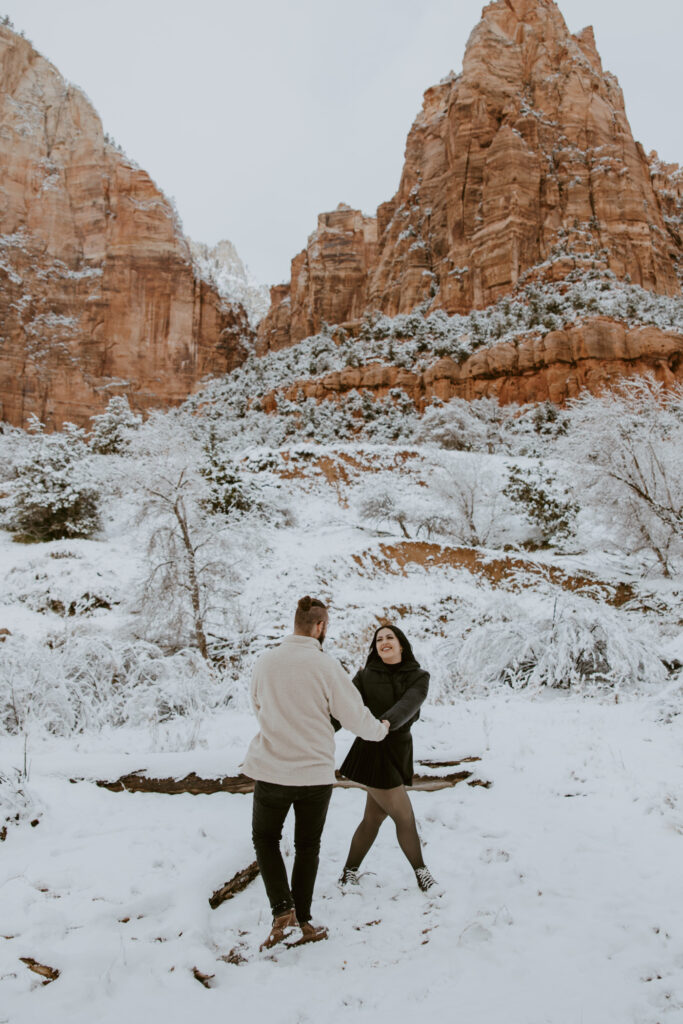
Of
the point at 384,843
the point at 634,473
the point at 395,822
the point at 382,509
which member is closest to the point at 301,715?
the point at 395,822

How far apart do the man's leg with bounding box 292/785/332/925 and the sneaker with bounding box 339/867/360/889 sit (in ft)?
1.67

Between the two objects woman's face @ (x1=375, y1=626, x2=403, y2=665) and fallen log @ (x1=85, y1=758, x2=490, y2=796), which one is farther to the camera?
fallen log @ (x1=85, y1=758, x2=490, y2=796)

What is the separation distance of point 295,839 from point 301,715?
0.59 meters

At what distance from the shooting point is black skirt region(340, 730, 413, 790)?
9.61ft

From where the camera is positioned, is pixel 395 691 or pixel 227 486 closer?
pixel 395 691

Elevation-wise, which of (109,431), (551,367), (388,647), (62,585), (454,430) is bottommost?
(62,585)

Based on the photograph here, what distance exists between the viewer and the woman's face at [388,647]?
3.11 m

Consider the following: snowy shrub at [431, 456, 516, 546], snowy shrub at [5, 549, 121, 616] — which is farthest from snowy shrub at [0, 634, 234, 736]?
snowy shrub at [431, 456, 516, 546]

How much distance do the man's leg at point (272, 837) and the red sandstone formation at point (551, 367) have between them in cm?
3348

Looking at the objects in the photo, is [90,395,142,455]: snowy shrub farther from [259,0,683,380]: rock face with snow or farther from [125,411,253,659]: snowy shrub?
[259,0,683,380]: rock face with snow

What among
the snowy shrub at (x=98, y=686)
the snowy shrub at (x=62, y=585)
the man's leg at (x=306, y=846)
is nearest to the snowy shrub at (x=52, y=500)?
the snowy shrub at (x=62, y=585)

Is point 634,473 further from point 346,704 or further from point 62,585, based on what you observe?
point 62,585

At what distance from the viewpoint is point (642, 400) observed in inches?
650

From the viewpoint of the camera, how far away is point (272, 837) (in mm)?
2609
